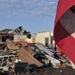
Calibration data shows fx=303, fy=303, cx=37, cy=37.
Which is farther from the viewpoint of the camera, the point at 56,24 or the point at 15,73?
the point at 15,73

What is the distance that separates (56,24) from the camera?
3441 mm

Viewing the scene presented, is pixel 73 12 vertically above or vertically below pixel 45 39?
above

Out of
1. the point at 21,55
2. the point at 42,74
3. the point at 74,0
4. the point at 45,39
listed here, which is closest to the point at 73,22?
the point at 74,0

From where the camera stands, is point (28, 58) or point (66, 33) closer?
point (66, 33)

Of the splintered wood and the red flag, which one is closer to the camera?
the red flag

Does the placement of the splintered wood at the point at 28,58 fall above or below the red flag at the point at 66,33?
below

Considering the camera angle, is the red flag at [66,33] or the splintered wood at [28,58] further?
the splintered wood at [28,58]

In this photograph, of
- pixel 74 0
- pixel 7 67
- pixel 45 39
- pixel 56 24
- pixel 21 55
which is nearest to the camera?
pixel 74 0

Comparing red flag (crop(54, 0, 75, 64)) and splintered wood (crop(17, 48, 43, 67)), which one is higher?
red flag (crop(54, 0, 75, 64))

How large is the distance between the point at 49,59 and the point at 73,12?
21392mm

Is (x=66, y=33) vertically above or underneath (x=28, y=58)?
above

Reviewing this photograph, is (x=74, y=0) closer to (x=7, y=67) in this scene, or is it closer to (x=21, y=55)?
(x=7, y=67)

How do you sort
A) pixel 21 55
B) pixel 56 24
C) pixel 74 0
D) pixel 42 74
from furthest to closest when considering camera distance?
pixel 21 55
pixel 42 74
pixel 56 24
pixel 74 0

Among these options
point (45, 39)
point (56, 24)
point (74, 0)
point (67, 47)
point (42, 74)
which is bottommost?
point (45, 39)
